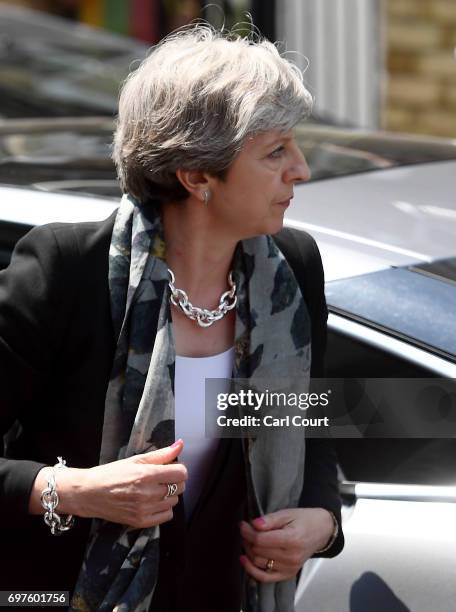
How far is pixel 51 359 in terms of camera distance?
1874 millimetres

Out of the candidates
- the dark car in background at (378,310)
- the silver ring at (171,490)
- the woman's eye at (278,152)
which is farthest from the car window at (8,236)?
the silver ring at (171,490)

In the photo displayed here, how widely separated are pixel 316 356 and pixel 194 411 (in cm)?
24

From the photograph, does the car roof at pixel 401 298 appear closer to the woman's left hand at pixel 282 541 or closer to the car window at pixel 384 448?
the car window at pixel 384 448

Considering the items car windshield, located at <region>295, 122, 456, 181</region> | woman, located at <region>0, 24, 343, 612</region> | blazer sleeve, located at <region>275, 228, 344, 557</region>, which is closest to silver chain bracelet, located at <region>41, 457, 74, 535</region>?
woman, located at <region>0, 24, 343, 612</region>

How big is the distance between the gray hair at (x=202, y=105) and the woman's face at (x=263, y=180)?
2cm

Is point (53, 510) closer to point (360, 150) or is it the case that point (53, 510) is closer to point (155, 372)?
point (155, 372)

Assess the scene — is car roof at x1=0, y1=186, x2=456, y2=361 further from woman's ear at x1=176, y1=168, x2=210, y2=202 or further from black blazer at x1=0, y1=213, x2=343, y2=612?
woman's ear at x1=176, y1=168, x2=210, y2=202

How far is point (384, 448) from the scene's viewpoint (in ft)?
7.18

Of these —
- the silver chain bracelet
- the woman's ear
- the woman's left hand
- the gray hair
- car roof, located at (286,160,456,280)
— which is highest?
the gray hair

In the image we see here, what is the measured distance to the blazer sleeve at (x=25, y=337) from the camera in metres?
1.82

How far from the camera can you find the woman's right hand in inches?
70.1

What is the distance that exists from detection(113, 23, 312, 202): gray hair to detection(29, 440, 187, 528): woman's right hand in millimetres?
471

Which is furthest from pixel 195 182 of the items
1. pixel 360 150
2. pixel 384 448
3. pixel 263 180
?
pixel 360 150

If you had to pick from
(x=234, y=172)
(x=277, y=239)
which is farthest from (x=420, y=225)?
(x=234, y=172)
